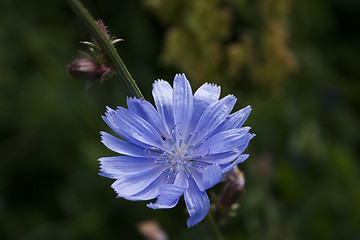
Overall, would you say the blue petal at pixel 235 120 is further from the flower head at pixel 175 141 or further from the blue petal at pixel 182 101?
the blue petal at pixel 182 101

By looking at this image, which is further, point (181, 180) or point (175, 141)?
point (175, 141)

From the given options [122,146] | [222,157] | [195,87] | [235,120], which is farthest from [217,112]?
[195,87]

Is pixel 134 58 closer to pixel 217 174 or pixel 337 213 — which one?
pixel 337 213

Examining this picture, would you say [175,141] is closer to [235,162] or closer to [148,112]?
[148,112]

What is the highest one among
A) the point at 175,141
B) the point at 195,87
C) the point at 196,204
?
the point at 195,87

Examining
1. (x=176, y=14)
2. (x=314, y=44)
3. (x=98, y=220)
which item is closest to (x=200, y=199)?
(x=98, y=220)

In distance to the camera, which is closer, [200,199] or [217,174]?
[217,174]

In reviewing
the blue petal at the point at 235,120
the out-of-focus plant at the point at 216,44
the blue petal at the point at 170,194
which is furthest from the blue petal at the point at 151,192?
the out-of-focus plant at the point at 216,44
